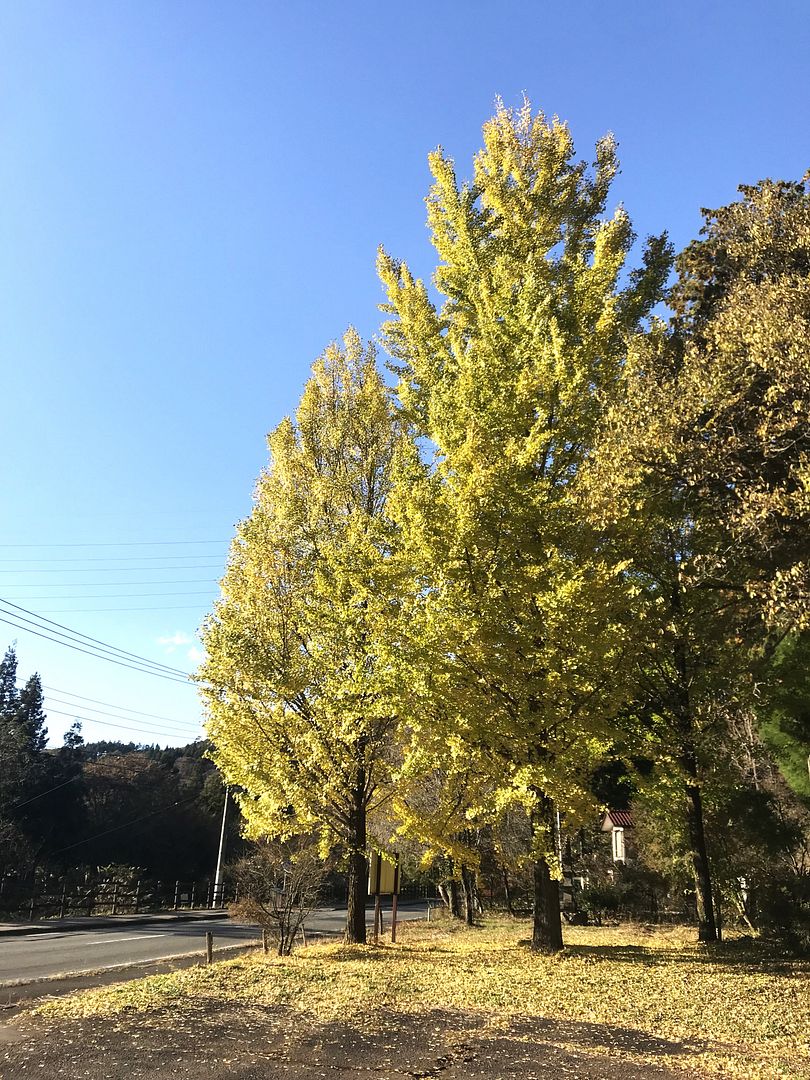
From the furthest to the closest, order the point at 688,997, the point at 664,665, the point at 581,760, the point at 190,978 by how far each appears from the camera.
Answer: the point at 664,665 < the point at 581,760 < the point at 190,978 < the point at 688,997

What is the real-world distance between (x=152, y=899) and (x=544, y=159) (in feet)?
103

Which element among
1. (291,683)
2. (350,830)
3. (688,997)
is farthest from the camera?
(350,830)

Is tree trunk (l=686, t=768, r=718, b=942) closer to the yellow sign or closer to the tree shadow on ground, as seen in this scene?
the tree shadow on ground

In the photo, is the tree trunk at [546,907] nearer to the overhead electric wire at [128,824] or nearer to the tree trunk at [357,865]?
the tree trunk at [357,865]

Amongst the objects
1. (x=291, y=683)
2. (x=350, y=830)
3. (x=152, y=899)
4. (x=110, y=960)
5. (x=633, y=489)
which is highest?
(x=633, y=489)

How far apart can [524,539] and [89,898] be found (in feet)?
83.0

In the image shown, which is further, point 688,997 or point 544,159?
point 544,159

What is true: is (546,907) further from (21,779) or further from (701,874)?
(21,779)

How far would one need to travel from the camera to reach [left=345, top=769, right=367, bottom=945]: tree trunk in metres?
12.1

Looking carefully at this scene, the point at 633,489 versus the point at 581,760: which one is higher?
the point at 633,489

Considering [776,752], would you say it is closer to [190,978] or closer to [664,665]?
[664,665]

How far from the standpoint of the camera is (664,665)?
1512cm

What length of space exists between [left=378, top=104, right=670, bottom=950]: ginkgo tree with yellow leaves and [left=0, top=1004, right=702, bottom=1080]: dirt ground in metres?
2.78

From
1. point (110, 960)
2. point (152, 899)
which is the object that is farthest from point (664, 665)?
point (152, 899)
